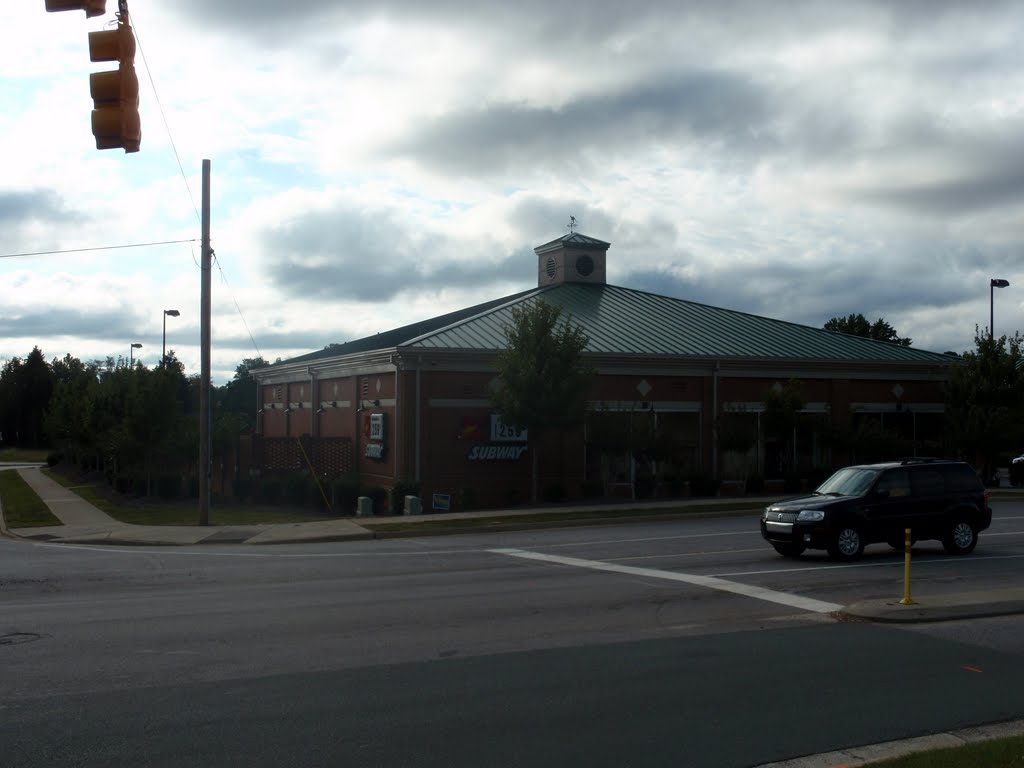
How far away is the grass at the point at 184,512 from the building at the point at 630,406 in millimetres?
3481

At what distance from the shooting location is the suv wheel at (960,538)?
1855cm

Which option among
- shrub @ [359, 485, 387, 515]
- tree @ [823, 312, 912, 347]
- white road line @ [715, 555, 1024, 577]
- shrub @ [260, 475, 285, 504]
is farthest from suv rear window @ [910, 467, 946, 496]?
tree @ [823, 312, 912, 347]

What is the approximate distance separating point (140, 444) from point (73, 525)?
8154mm

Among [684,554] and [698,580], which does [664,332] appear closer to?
[684,554]

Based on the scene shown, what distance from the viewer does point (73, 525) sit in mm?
28359

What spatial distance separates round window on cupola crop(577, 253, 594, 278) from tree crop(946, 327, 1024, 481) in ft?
50.1

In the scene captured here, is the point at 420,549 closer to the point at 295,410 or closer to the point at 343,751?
the point at 343,751

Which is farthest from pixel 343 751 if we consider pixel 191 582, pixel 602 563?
pixel 602 563

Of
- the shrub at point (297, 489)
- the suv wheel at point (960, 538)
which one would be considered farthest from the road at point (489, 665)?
the shrub at point (297, 489)

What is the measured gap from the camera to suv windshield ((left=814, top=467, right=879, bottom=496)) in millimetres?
18125

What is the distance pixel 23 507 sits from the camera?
35.3m

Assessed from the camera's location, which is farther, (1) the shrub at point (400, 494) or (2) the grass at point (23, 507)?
(1) the shrub at point (400, 494)

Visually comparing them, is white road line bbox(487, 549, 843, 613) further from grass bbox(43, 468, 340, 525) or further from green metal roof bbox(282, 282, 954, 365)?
green metal roof bbox(282, 282, 954, 365)

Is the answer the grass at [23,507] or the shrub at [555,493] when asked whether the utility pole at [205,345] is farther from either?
the shrub at [555,493]
